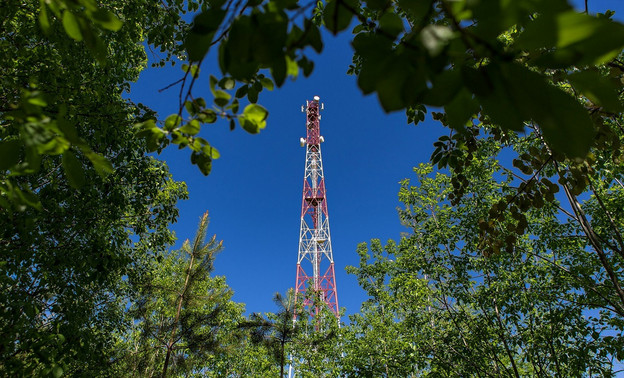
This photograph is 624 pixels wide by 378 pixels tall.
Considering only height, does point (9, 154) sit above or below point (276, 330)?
below

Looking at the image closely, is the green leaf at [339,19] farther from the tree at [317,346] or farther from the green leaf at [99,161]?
the tree at [317,346]

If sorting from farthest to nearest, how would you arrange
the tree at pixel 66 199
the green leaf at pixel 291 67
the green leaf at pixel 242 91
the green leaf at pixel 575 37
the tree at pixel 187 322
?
the tree at pixel 187 322
the tree at pixel 66 199
the green leaf at pixel 242 91
the green leaf at pixel 291 67
the green leaf at pixel 575 37

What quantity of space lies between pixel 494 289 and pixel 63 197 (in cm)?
665

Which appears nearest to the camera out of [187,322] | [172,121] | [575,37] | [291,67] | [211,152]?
[575,37]

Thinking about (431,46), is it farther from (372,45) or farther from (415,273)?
(415,273)

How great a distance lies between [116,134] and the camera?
3.86 metres

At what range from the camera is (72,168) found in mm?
622

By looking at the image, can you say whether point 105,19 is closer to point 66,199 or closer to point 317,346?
point 66,199

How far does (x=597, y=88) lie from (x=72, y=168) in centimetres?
85

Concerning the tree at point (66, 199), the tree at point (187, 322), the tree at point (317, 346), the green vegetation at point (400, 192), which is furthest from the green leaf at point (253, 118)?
the tree at point (317, 346)

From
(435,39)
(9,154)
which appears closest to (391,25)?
(435,39)

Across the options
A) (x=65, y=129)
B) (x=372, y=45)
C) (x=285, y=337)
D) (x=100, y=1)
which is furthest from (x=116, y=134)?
(x=285, y=337)

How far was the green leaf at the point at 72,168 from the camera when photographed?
597 mm

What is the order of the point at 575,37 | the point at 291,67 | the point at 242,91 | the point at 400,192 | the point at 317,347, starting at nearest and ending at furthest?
the point at 575,37 → the point at 291,67 → the point at 242,91 → the point at 400,192 → the point at 317,347
